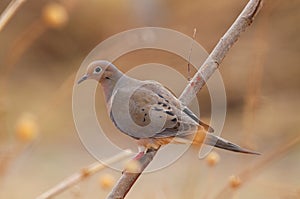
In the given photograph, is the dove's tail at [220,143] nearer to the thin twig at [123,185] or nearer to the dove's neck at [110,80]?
the thin twig at [123,185]

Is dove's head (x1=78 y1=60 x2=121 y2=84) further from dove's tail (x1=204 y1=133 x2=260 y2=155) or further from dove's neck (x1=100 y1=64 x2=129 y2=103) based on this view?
dove's tail (x1=204 y1=133 x2=260 y2=155)

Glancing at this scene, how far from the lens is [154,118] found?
7.02 feet

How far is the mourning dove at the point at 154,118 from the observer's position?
2.10 metres

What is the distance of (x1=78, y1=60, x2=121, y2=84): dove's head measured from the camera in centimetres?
226

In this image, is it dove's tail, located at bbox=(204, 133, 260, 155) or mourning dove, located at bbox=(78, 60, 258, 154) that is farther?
mourning dove, located at bbox=(78, 60, 258, 154)

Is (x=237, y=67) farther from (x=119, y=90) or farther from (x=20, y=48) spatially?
(x=20, y=48)

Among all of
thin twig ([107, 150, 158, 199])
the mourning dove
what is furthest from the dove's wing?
thin twig ([107, 150, 158, 199])

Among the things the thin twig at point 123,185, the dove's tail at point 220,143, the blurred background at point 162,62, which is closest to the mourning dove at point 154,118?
the dove's tail at point 220,143

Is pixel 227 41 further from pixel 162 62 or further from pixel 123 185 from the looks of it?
pixel 162 62

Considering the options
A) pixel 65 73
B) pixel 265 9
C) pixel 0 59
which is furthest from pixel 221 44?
pixel 0 59

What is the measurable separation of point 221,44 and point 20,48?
1.91 ft

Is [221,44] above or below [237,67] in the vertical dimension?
below

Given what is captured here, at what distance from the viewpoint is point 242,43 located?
6012 mm

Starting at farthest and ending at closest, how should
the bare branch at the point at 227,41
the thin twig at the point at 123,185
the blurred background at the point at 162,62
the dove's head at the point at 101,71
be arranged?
the blurred background at the point at 162,62
the dove's head at the point at 101,71
the bare branch at the point at 227,41
the thin twig at the point at 123,185
